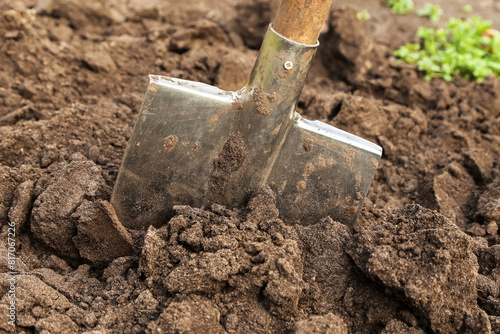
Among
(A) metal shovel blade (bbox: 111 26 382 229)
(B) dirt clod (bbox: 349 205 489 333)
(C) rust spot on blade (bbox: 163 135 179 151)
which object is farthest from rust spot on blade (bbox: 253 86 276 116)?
(B) dirt clod (bbox: 349 205 489 333)

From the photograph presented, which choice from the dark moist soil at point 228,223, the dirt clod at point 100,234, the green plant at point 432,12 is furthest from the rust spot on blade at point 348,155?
the green plant at point 432,12

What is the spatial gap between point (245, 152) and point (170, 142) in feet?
1.21

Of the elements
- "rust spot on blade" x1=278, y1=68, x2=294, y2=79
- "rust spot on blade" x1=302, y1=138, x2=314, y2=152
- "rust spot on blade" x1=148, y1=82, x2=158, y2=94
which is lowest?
"rust spot on blade" x1=302, y1=138, x2=314, y2=152

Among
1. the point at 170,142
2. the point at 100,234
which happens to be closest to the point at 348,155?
the point at 170,142

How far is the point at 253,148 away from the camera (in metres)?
2.24

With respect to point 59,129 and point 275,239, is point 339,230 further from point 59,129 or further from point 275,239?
point 59,129

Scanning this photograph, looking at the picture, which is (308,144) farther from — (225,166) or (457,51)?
(457,51)

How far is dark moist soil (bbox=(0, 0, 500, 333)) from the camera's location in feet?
5.79

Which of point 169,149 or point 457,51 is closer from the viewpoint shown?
point 169,149

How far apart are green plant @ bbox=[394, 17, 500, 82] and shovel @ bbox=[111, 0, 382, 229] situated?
1.95 meters

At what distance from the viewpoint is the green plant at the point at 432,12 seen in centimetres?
495

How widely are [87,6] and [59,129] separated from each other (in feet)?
5.73

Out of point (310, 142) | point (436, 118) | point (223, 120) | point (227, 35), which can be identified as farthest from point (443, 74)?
point (223, 120)

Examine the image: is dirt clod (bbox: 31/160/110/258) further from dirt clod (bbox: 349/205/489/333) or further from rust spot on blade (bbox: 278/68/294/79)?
dirt clod (bbox: 349/205/489/333)
